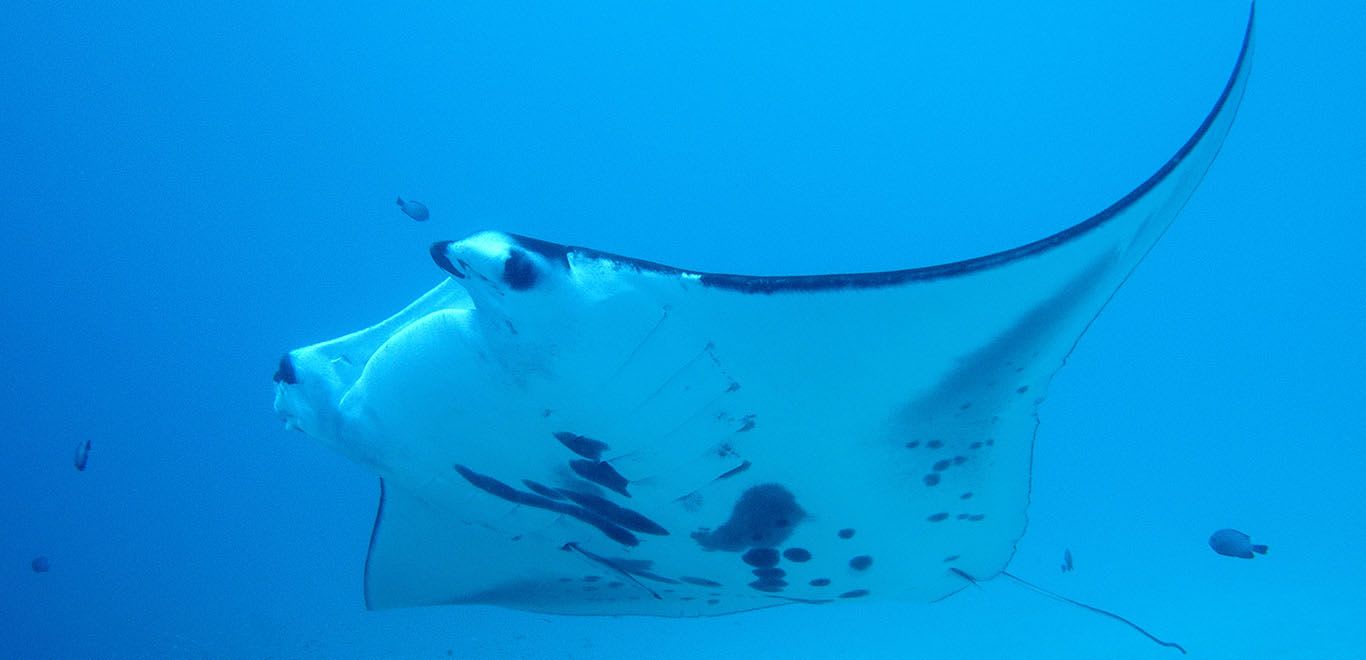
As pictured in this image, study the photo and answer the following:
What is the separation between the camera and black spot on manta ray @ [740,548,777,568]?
2.64 metres

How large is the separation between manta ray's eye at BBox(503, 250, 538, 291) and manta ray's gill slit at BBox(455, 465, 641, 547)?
36.3 inches

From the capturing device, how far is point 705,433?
2.13m

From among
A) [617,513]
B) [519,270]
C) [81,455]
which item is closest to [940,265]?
[519,270]

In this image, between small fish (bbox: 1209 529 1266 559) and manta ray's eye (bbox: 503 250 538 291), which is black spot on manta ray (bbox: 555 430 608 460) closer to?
manta ray's eye (bbox: 503 250 538 291)

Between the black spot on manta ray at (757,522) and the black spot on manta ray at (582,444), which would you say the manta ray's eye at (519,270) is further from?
the black spot on manta ray at (757,522)

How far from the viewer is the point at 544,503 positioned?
2572 millimetres

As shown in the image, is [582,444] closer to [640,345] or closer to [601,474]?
[601,474]

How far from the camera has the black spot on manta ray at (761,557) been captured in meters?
2.64

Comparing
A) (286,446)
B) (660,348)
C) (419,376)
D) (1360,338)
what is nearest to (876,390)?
(660,348)

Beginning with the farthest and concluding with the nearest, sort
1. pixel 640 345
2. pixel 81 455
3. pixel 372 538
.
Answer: pixel 81 455 < pixel 372 538 < pixel 640 345

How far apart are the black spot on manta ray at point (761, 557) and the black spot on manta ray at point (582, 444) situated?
0.75 metres

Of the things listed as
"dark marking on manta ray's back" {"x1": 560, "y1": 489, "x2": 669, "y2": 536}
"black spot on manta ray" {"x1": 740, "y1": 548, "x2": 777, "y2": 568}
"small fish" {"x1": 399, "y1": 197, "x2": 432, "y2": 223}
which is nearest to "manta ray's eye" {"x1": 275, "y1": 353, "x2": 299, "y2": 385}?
"dark marking on manta ray's back" {"x1": 560, "y1": 489, "x2": 669, "y2": 536}

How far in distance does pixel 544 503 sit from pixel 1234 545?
5.66 metres

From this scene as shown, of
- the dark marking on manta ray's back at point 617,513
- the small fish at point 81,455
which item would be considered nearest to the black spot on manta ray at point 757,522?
the dark marking on manta ray's back at point 617,513
